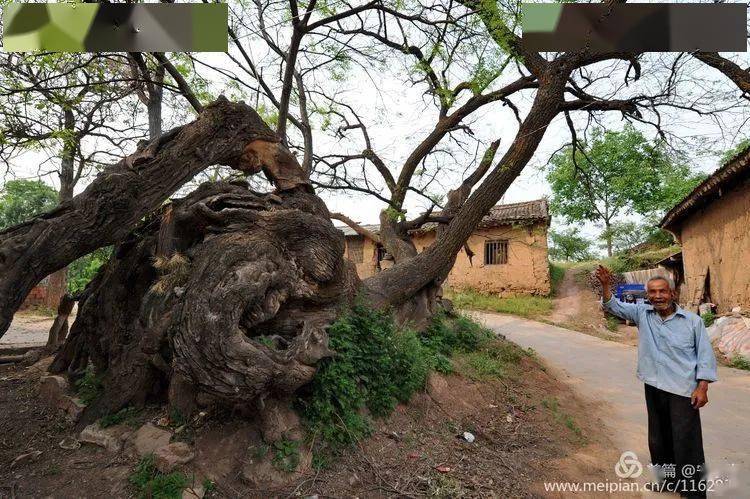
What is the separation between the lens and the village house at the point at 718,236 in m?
7.52

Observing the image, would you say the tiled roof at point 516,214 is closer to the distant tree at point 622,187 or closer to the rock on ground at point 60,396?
the distant tree at point 622,187

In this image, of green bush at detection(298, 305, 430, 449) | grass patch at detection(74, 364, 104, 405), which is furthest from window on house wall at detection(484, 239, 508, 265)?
grass patch at detection(74, 364, 104, 405)

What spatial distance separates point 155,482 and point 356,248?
15.1 metres

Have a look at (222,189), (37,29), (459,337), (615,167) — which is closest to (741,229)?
(459,337)

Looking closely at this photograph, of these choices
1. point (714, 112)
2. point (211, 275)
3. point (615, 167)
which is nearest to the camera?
→ point (211, 275)

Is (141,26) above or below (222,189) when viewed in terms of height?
above

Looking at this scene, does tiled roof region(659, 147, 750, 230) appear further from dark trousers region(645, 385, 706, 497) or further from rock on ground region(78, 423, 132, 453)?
rock on ground region(78, 423, 132, 453)

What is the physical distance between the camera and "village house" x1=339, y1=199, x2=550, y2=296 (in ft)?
45.5

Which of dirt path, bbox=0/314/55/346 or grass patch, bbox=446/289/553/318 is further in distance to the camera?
grass patch, bbox=446/289/553/318

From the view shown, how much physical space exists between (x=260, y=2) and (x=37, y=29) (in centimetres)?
278

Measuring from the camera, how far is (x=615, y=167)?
20.1 meters

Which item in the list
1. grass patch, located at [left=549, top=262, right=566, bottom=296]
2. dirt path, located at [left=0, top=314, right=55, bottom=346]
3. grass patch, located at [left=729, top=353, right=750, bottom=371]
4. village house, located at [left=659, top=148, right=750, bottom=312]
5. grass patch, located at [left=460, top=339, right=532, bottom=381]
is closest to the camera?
grass patch, located at [left=460, top=339, right=532, bottom=381]

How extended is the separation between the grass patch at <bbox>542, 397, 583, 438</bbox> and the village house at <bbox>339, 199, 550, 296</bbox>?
9272mm

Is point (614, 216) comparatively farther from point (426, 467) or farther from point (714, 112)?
point (426, 467)
